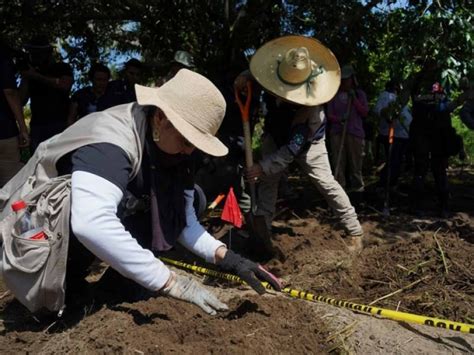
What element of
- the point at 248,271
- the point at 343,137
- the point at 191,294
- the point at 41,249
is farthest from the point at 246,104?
the point at 41,249

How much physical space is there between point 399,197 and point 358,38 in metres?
2.09

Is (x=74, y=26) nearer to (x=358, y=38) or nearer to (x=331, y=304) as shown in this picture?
(x=358, y=38)

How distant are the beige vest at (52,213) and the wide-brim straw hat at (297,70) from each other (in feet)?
6.29

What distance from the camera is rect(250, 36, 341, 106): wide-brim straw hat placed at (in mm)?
4039

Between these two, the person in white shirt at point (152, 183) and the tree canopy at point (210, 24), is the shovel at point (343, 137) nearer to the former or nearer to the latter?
the tree canopy at point (210, 24)

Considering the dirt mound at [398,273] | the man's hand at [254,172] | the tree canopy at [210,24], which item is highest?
the tree canopy at [210,24]

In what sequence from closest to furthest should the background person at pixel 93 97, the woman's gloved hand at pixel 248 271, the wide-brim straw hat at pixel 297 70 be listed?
the woman's gloved hand at pixel 248 271 < the wide-brim straw hat at pixel 297 70 < the background person at pixel 93 97

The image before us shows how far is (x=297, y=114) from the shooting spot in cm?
412

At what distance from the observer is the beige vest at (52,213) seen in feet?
7.56

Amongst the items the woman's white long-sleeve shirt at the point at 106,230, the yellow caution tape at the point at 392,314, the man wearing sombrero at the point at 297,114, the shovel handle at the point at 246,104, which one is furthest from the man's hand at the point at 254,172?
the woman's white long-sleeve shirt at the point at 106,230

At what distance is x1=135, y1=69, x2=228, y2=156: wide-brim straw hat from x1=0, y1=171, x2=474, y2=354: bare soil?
91cm

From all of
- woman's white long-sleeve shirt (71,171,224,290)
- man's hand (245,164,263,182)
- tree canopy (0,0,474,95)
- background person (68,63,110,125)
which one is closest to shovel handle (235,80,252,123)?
man's hand (245,164,263,182)

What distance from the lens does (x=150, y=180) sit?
101 inches

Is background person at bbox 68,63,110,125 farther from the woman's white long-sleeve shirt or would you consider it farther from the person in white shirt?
the woman's white long-sleeve shirt
